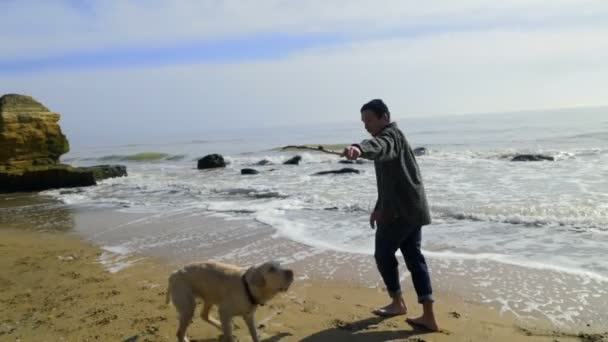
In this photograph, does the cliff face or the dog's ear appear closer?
the dog's ear

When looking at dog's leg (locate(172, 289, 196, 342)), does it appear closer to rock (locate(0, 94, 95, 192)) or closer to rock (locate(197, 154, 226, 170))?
rock (locate(0, 94, 95, 192))

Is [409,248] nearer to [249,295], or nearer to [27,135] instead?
[249,295]

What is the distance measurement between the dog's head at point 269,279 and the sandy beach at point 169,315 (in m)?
0.90

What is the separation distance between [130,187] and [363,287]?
1461 centimetres

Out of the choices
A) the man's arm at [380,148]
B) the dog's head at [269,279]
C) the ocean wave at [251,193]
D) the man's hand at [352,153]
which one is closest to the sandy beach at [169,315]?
the dog's head at [269,279]

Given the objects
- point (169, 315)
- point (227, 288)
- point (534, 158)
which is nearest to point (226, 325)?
point (227, 288)

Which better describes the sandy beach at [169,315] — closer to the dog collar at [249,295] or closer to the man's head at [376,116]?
the dog collar at [249,295]

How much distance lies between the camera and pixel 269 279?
12.1ft

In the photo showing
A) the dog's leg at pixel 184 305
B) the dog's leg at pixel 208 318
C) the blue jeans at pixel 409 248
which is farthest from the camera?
the dog's leg at pixel 208 318

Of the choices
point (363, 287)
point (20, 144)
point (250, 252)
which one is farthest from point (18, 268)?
point (20, 144)

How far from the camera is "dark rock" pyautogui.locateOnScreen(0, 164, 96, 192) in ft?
64.2

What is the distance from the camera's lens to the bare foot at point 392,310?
16.0 ft

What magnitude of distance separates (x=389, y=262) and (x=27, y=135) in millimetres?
20766

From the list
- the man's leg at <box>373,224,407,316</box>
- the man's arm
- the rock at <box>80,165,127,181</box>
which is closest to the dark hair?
the man's arm
